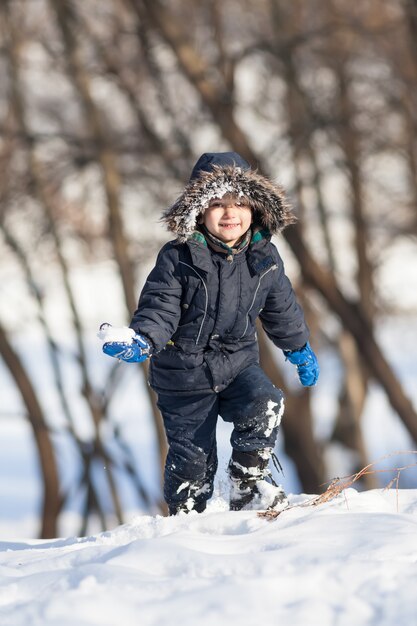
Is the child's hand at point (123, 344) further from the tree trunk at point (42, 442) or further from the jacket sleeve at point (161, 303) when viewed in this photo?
the tree trunk at point (42, 442)

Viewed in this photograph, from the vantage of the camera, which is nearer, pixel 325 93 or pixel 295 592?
pixel 295 592

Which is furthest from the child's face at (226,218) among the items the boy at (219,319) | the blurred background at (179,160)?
the blurred background at (179,160)

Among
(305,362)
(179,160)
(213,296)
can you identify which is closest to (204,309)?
(213,296)

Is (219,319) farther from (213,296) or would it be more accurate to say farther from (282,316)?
(282,316)

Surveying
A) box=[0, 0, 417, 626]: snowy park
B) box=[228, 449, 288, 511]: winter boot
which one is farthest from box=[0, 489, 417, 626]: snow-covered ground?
box=[228, 449, 288, 511]: winter boot

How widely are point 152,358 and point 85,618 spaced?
180 centimetres

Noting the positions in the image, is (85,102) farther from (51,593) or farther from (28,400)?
(51,593)

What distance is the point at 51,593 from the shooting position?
2938 millimetres

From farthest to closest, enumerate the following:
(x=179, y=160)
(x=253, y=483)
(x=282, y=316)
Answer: (x=179, y=160)
(x=282, y=316)
(x=253, y=483)

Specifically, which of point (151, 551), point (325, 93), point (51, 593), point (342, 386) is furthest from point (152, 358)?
point (342, 386)

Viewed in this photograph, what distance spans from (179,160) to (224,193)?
8955 mm

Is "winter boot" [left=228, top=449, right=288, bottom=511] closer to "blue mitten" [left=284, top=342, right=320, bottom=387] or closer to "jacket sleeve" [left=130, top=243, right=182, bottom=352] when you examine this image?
"blue mitten" [left=284, top=342, right=320, bottom=387]

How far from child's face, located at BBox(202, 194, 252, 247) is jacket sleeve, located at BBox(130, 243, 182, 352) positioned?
20 centimetres

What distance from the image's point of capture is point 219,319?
423cm
